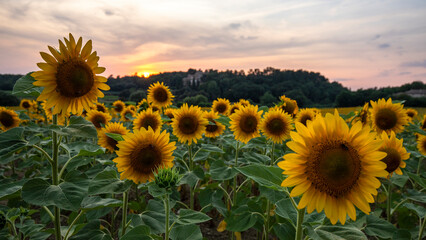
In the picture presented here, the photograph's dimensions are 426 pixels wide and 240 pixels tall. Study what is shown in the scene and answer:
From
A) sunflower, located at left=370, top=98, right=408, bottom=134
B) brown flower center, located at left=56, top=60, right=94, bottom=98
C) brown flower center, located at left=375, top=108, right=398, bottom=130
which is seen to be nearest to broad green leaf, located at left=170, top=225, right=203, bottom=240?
brown flower center, located at left=56, top=60, right=94, bottom=98

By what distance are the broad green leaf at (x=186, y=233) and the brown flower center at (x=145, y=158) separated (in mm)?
541

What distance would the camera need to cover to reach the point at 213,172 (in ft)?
9.27

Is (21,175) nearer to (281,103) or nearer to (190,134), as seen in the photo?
(190,134)

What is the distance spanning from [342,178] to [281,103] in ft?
10.7

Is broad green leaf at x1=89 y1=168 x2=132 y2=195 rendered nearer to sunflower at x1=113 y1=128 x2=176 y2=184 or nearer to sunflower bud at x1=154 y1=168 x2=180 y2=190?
sunflower at x1=113 y1=128 x2=176 y2=184

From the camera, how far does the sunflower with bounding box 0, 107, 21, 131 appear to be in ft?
17.2

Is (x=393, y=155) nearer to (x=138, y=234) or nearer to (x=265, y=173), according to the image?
(x=265, y=173)

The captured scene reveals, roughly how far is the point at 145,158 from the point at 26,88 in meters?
1.00

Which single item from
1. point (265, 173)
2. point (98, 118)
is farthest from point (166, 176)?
point (98, 118)

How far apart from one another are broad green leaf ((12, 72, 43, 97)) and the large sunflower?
57mm

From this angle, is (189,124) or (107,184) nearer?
(107,184)

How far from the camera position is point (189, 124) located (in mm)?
3803

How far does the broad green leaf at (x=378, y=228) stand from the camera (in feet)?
6.85

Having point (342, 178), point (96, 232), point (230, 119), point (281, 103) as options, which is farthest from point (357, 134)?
point (281, 103)
